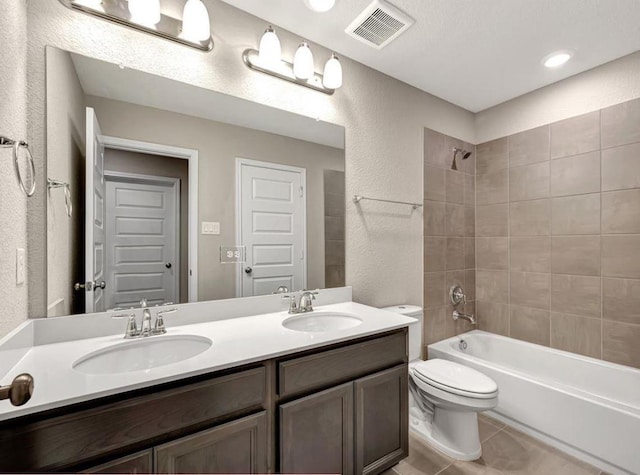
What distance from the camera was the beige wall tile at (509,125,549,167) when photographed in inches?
95.9

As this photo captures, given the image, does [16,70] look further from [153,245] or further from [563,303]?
[563,303]

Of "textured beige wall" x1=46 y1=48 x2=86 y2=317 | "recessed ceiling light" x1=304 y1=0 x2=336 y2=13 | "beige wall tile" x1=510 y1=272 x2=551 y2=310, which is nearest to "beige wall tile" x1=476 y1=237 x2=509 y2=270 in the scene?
"beige wall tile" x1=510 y1=272 x2=551 y2=310

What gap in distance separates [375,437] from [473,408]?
0.60 meters

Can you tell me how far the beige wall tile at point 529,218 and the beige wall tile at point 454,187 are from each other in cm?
43

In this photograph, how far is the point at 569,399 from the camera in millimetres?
1755

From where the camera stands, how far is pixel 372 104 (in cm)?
217

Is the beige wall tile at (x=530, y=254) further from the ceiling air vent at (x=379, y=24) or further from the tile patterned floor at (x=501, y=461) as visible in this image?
the ceiling air vent at (x=379, y=24)

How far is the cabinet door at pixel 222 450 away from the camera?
3.05ft

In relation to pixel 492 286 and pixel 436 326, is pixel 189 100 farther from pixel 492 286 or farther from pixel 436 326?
pixel 492 286

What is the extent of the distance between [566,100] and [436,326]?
6.69ft

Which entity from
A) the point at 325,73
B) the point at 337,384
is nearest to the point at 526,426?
the point at 337,384

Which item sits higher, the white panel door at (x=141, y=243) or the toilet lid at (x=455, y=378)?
the white panel door at (x=141, y=243)

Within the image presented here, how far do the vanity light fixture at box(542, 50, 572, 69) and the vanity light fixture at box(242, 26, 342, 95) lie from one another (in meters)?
1.47

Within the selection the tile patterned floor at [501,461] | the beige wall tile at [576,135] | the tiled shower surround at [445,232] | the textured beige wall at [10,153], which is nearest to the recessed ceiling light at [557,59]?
the beige wall tile at [576,135]
